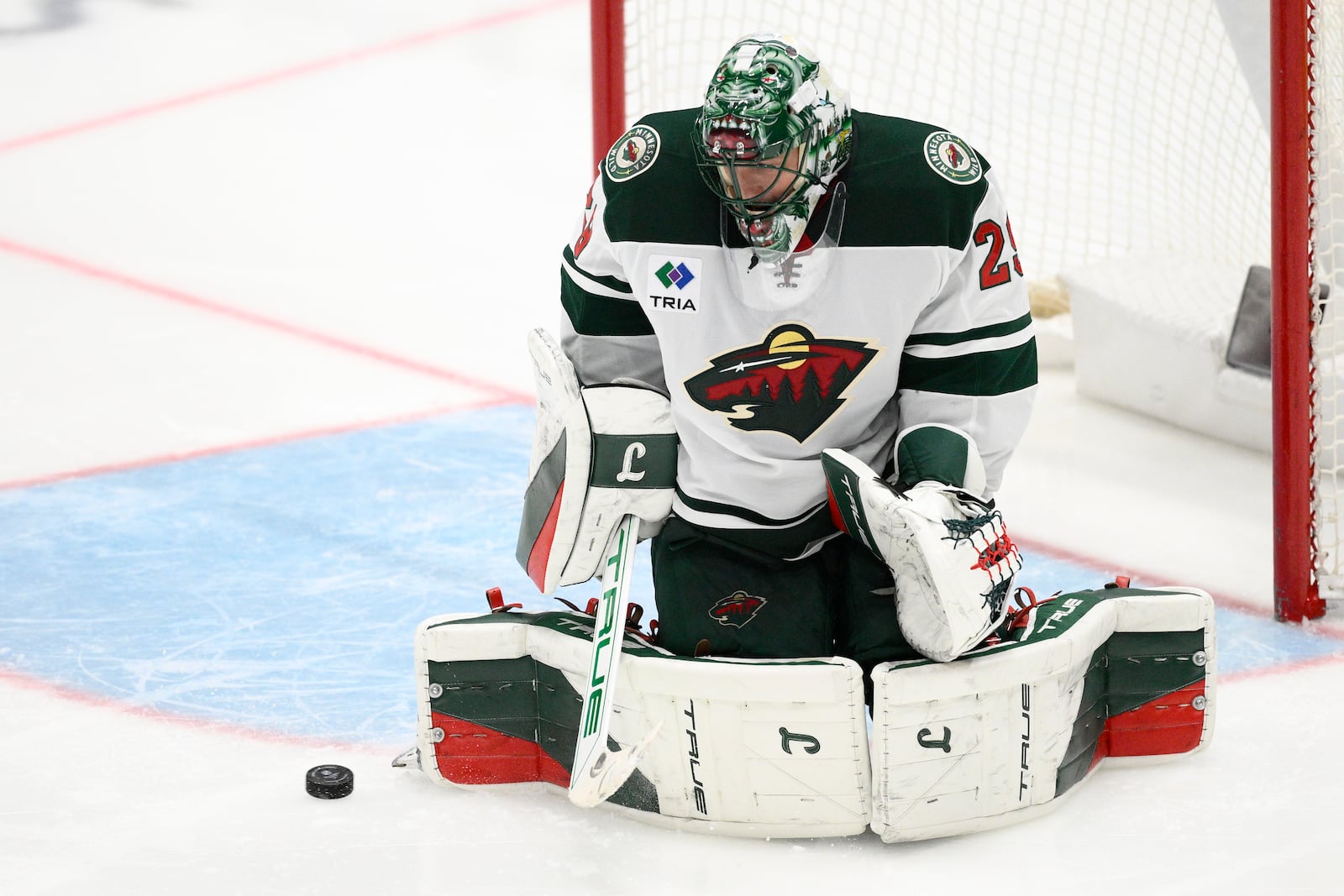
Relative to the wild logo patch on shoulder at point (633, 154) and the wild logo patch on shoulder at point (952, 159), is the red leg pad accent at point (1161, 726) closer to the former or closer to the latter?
the wild logo patch on shoulder at point (952, 159)

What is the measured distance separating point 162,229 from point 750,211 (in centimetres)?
391

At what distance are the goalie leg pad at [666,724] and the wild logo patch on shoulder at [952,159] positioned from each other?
641 mm

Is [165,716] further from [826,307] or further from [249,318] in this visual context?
[249,318]

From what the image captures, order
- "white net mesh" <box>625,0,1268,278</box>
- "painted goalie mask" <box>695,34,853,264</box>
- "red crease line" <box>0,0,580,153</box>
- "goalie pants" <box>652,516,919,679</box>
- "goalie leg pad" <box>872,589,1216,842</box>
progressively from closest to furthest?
1. "painted goalie mask" <box>695,34,853,264</box>
2. "goalie leg pad" <box>872,589,1216,842</box>
3. "goalie pants" <box>652,516,919,679</box>
4. "white net mesh" <box>625,0,1268,278</box>
5. "red crease line" <box>0,0,580,153</box>

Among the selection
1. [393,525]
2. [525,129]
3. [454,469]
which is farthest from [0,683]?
[525,129]

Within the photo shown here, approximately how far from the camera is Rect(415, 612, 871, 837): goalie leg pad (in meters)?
2.35

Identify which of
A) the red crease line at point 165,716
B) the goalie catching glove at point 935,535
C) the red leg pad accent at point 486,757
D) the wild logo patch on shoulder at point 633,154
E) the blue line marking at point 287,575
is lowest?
the red crease line at point 165,716

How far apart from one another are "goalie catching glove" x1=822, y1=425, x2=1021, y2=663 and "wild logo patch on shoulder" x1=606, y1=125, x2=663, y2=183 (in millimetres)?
451

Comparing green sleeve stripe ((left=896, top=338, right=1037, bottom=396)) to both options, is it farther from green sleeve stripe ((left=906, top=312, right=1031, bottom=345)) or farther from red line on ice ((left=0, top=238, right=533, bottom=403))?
red line on ice ((left=0, top=238, right=533, bottom=403))

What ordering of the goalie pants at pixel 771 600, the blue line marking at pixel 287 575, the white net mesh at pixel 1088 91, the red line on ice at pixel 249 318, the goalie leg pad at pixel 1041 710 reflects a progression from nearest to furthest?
1. the goalie leg pad at pixel 1041 710
2. the goalie pants at pixel 771 600
3. the blue line marking at pixel 287 575
4. the white net mesh at pixel 1088 91
5. the red line on ice at pixel 249 318

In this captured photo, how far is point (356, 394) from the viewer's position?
4500 millimetres

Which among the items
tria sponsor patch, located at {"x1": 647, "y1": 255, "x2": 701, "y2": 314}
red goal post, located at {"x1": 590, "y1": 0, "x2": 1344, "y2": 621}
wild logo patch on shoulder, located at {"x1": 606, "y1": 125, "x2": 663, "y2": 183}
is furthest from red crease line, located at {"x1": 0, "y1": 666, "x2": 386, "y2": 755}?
red goal post, located at {"x1": 590, "y1": 0, "x2": 1344, "y2": 621}

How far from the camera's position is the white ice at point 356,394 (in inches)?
94.1

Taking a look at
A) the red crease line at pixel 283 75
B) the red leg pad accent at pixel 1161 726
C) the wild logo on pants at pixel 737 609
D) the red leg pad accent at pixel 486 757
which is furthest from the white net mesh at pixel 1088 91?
the red crease line at pixel 283 75
